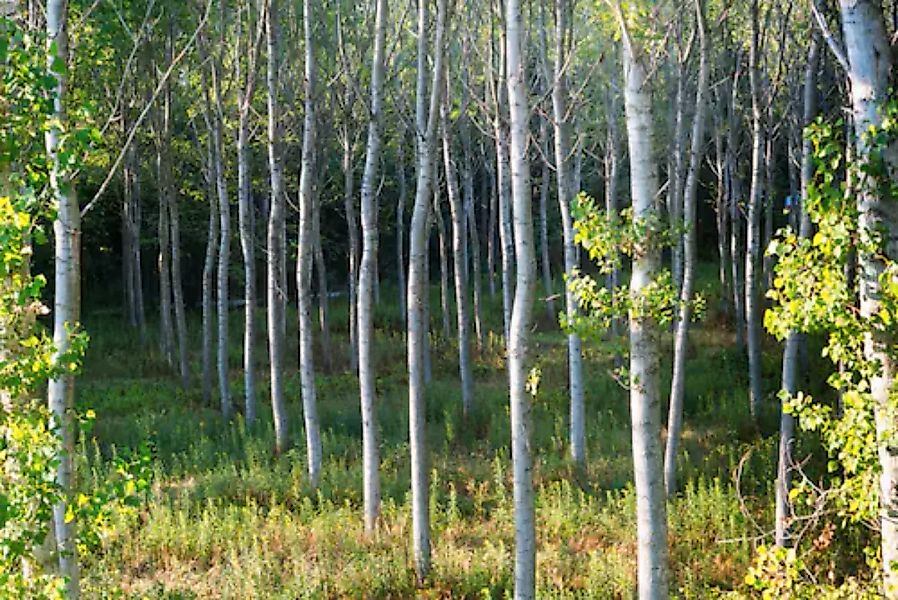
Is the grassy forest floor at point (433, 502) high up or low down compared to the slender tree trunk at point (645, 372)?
down

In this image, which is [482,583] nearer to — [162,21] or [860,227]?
[860,227]

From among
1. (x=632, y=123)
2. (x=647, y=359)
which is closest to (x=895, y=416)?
(x=647, y=359)

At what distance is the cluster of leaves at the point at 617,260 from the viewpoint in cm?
534

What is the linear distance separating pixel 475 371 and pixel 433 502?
364 inches

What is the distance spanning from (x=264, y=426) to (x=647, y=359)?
1011cm

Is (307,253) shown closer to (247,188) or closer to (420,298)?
(247,188)

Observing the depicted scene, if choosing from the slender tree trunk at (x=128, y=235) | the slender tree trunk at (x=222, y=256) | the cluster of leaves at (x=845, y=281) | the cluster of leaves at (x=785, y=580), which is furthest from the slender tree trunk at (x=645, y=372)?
the slender tree trunk at (x=128, y=235)

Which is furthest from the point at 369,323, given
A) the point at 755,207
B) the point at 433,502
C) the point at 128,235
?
the point at 128,235

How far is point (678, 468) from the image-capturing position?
11516 millimetres

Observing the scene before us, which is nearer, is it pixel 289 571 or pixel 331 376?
pixel 289 571

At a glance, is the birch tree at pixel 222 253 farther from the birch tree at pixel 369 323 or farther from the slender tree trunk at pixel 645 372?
the slender tree trunk at pixel 645 372

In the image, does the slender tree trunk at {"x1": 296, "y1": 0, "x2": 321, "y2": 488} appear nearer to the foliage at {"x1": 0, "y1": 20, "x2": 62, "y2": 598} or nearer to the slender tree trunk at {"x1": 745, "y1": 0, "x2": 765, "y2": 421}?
the slender tree trunk at {"x1": 745, "y1": 0, "x2": 765, "y2": 421}

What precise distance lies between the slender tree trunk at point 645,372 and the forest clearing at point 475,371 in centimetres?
2

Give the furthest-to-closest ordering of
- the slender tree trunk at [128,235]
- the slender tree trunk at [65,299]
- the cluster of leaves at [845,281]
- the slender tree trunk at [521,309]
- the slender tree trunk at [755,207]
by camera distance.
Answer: the slender tree trunk at [128,235], the slender tree trunk at [755,207], the slender tree trunk at [521,309], the slender tree trunk at [65,299], the cluster of leaves at [845,281]
